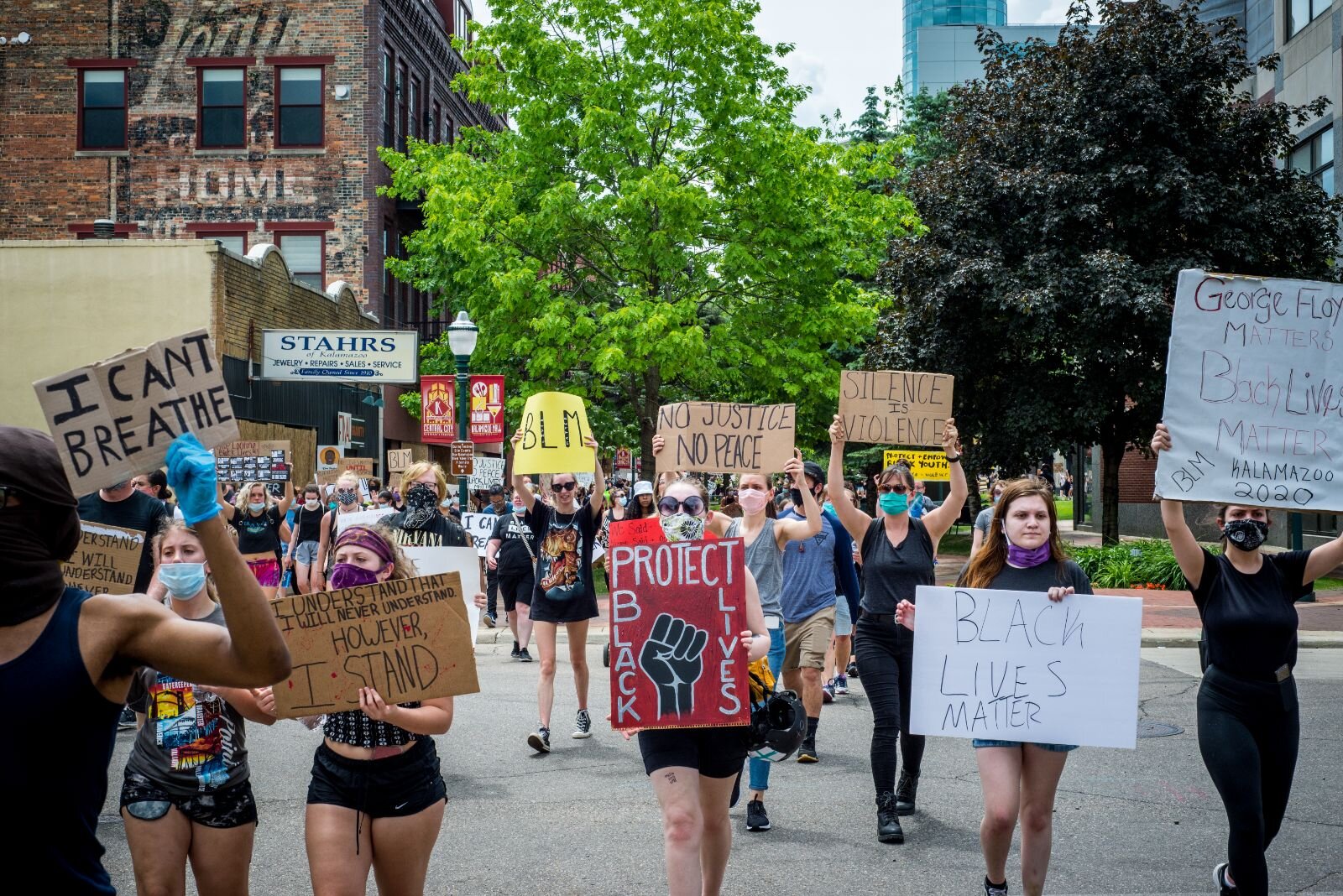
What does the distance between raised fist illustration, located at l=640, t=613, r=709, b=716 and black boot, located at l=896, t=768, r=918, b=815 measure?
2694mm

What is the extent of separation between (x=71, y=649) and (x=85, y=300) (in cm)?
2271

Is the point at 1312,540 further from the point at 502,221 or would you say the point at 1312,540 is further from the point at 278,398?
the point at 278,398

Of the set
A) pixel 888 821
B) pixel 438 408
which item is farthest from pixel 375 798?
pixel 438 408

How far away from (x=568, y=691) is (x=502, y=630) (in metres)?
5.33

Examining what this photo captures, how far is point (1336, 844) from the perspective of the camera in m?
6.69

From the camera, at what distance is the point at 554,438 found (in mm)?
8930

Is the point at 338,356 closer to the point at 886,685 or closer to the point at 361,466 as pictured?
the point at 361,466

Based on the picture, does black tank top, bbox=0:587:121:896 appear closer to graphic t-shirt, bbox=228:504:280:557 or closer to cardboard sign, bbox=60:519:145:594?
cardboard sign, bbox=60:519:145:594

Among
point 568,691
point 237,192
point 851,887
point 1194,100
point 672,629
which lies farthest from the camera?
point 237,192

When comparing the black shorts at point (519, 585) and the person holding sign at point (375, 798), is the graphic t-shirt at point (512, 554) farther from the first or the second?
the person holding sign at point (375, 798)

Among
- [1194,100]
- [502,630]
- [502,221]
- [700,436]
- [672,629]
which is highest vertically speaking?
[1194,100]

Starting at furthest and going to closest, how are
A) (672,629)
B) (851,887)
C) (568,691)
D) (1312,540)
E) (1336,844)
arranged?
1. (1312,540)
2. (568,691)
3. (1336,844)
4. (851,887)
5. (672,629)

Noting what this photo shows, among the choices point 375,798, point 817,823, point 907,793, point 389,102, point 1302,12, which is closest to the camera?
point 375,798

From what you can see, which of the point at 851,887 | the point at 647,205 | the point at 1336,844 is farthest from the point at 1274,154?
the point at 851,887
